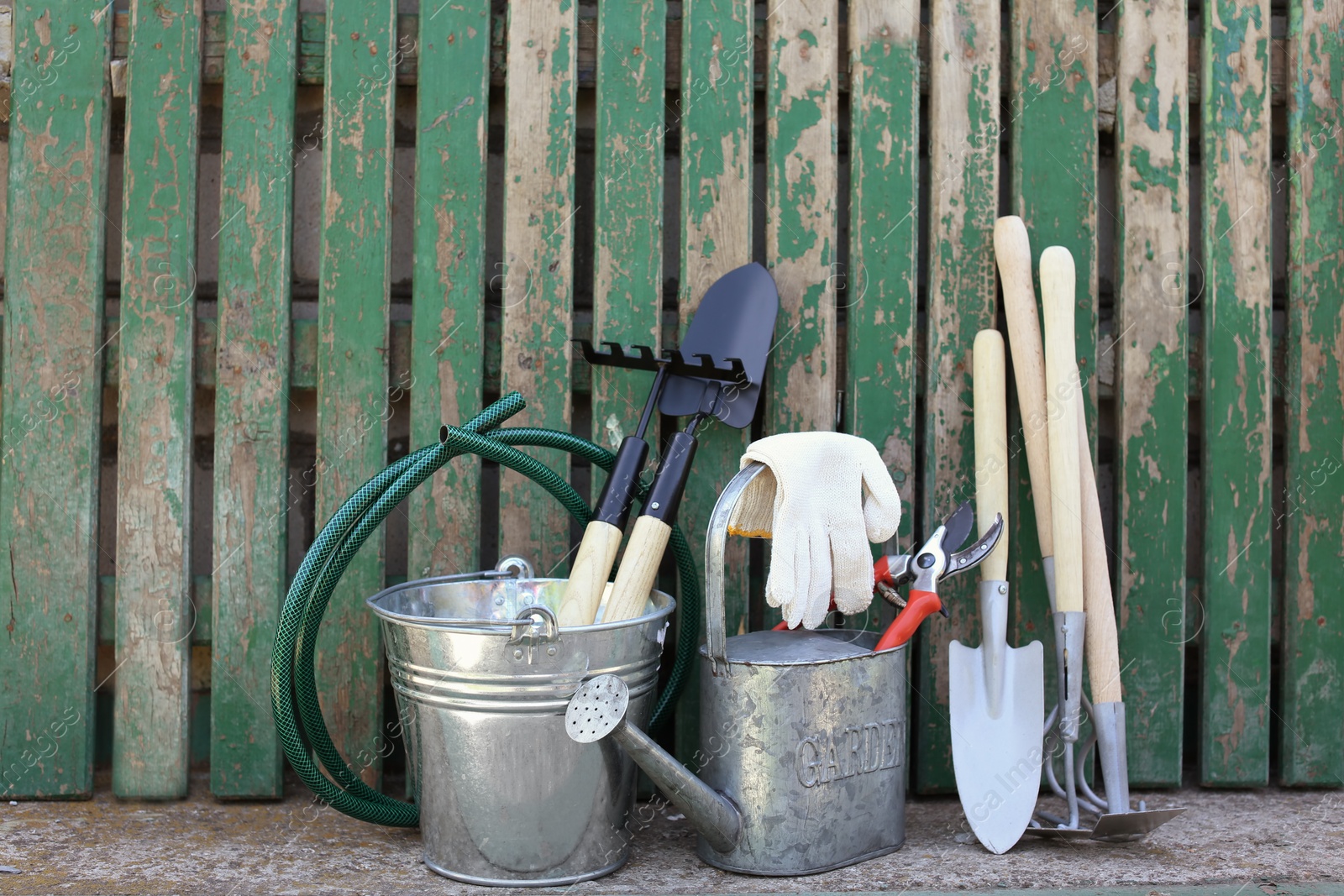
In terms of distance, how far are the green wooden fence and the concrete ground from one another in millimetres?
111

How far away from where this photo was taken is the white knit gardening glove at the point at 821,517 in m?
2.02

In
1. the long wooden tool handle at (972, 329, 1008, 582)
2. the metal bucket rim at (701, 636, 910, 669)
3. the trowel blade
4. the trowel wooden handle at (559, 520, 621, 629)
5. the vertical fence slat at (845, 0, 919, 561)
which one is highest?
the vertical fence slat at (845, 0, 919, 561)

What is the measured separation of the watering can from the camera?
1960 mm

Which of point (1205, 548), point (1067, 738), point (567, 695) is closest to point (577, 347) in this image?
point (567, 695)

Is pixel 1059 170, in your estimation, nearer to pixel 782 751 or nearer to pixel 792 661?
pixel 792 661

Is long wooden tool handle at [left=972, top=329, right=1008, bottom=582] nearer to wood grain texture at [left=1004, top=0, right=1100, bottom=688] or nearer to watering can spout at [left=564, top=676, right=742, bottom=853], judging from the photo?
wood grain texture at [left=1004, top=0, right=1100, bottom=688]

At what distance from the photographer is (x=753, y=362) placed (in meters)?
2.28

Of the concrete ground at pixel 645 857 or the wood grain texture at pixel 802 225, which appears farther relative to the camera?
the wood grain texture at pixel 802 225

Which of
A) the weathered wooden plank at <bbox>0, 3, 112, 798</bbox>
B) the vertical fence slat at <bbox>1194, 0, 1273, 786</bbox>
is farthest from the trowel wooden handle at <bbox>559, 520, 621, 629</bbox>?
the vertical fence slat at <bbox>1194, 0, 1273, 786</bbox>

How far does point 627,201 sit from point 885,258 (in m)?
0.59

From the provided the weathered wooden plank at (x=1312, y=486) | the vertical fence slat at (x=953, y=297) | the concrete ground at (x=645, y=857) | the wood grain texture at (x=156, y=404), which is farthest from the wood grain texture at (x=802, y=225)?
the wood grain texture at (x=156, y=404)

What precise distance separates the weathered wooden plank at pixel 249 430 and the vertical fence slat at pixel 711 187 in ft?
2.86

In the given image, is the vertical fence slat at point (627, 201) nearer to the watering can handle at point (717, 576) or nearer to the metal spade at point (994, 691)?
the watering can handle at point (717, 576)

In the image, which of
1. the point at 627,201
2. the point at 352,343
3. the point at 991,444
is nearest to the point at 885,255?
the point at 991,444
